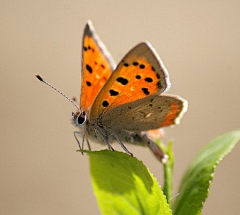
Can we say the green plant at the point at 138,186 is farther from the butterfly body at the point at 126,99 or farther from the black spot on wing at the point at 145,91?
the black spot on wing at the point at 145,91

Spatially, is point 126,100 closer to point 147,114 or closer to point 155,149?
point 147,114

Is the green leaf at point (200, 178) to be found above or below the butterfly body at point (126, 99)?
below

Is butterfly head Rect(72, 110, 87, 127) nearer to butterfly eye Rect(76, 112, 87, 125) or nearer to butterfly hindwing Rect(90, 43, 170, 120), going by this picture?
butterfly eye Rect(76, 112, 87, 125)

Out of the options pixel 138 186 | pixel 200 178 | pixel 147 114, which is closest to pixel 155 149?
pixel 147 114

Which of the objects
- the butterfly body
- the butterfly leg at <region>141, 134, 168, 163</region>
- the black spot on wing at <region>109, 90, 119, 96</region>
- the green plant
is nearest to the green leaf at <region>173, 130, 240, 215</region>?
the green plant

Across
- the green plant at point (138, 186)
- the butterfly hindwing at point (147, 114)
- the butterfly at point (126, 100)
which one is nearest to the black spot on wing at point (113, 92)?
the butterfly at point (126, 100)

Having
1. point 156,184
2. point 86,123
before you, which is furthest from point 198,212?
point 86,123
